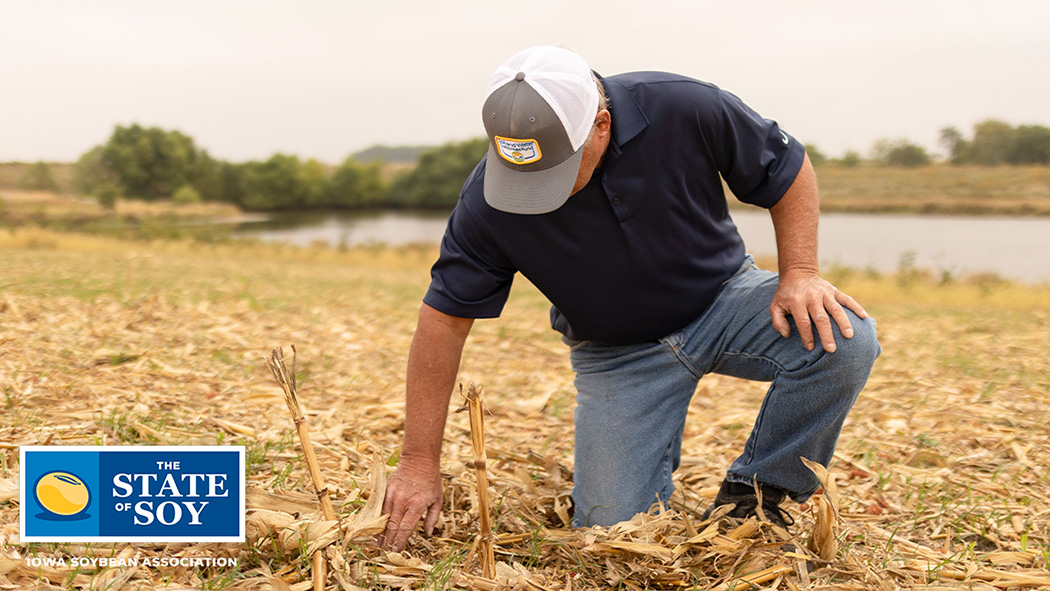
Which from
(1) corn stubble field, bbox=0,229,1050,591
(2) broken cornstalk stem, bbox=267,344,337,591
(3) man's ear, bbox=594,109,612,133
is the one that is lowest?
(1) corn stubble field, bbox=0,229,1050,591

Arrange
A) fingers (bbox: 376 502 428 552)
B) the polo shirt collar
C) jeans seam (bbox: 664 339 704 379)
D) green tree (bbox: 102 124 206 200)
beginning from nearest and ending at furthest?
1. fingers (bbox: 376 502 428 552)
2. the polo shirt collar
3. jeans seam (bbox: 664 339 704 379)
4. green tree (bbox: 102 124 206 200)

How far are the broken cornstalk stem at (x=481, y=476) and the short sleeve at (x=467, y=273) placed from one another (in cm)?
57

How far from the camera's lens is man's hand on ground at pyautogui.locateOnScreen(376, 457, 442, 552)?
7.14 feet

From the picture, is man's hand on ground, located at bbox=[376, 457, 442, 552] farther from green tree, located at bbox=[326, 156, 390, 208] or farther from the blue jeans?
green tree, located at bbox=[326, 156, 390, 208]

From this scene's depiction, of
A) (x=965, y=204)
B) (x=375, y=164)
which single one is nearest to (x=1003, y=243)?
(x=965, y=204)

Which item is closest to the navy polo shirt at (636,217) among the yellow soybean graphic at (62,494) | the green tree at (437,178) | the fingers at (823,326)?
the fingers at (823,326)

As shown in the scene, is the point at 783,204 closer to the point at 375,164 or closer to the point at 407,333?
the point at 407,333

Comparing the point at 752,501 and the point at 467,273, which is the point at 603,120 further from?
the point at 752,501

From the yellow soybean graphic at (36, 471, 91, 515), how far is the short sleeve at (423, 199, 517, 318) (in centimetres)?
115

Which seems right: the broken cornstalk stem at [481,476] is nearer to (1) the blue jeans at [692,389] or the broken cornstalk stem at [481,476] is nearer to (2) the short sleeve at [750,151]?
(1) the blue jeans at [692,389]

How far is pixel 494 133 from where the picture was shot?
88.1 inches

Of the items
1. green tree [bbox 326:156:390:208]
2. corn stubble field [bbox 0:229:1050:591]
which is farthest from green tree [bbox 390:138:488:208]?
corn stubble field [bbox 0:229:1050:591]

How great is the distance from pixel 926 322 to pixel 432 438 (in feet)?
23.4

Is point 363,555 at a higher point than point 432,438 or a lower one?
lower
